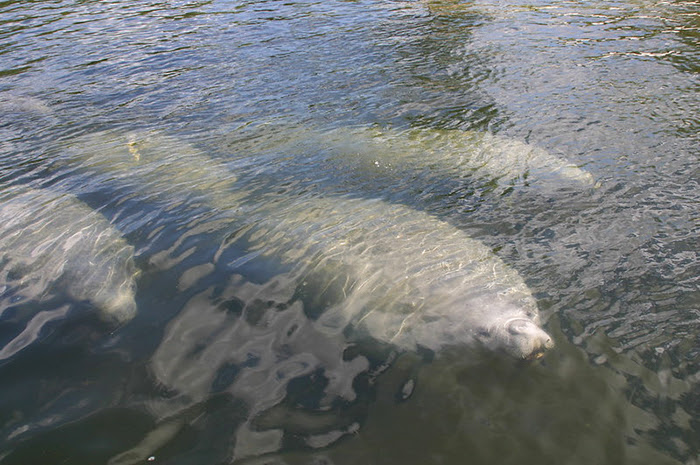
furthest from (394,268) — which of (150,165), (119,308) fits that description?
(150,165)

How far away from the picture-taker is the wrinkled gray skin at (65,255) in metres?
4.43

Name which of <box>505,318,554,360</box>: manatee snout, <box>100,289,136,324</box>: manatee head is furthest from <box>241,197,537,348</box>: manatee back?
<box>100,289,136,324</box>: manatee head

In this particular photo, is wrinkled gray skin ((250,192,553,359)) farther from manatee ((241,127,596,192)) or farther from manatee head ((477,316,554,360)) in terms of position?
manatee ((241,127,596,192))

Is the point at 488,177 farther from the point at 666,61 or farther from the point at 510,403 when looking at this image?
the point at 666,61

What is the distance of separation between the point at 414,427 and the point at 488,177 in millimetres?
3518

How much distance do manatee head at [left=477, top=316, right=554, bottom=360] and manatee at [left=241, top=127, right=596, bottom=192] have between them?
7.59ft

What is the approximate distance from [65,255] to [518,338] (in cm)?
388

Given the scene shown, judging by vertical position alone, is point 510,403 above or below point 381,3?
below

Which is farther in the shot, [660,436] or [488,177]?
[488,177]

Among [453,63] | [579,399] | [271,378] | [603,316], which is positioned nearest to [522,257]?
[603,316]

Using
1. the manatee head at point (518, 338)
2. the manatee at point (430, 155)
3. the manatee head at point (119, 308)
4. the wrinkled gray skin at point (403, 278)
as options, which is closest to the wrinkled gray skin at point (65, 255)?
the manatee head at point (119, 308)

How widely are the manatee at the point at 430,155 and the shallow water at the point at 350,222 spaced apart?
38mm

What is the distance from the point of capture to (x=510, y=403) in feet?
10.6

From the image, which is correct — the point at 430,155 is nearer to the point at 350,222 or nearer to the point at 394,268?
the point at 350,222
